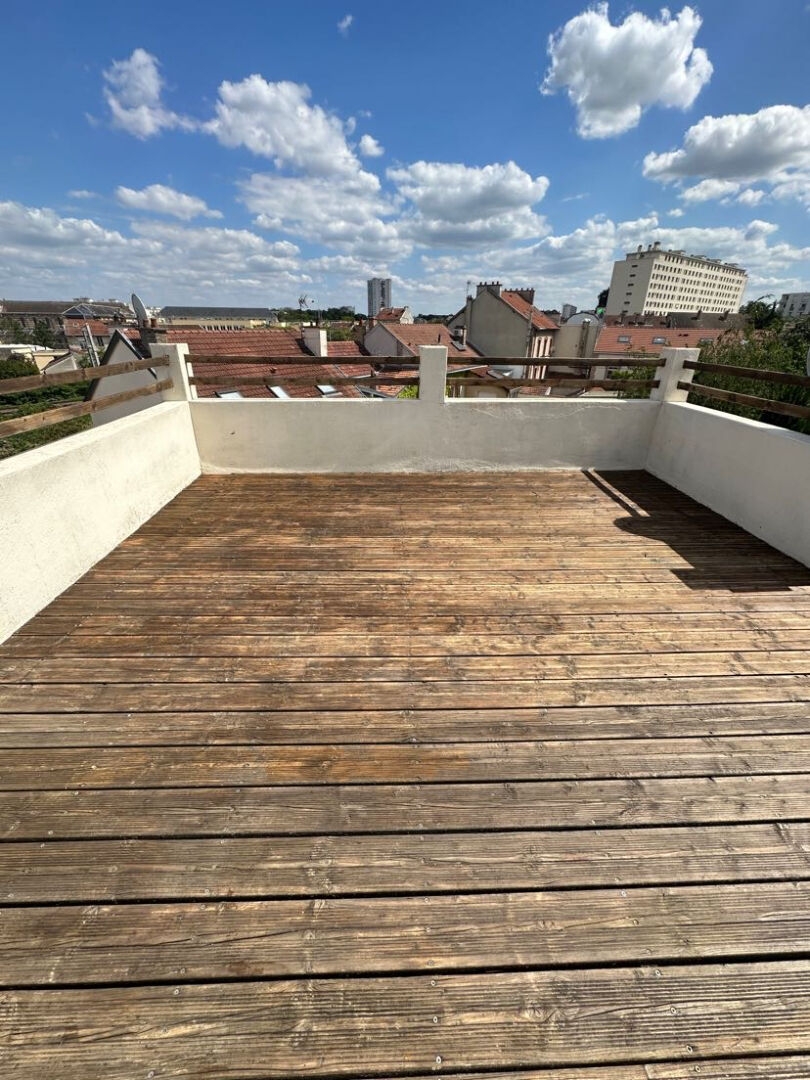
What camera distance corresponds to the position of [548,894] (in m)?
1.42

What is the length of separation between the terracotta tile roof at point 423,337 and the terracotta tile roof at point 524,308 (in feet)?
9.98

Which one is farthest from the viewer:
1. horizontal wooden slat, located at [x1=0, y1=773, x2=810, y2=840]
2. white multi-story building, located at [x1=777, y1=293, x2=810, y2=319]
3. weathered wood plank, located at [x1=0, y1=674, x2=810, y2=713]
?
white multi-story building, located at [x1=777, y1=293, x2=810, y2=319]

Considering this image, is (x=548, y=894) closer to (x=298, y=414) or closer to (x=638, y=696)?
(x=638, y=696)

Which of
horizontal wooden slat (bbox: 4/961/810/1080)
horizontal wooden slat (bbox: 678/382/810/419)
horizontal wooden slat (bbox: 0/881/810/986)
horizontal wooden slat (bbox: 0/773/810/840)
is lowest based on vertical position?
horizontal wooden slat (bbox: 4/961/810/1080)

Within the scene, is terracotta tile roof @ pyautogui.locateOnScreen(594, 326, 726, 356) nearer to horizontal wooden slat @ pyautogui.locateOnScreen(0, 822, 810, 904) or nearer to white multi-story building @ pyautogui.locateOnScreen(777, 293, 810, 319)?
horizontal wooden slat @ pyautogui.locateOnScreen(0, 822, 810, 904)

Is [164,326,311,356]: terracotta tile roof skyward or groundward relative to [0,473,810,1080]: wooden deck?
skyward

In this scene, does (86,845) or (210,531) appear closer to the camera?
(86,845)

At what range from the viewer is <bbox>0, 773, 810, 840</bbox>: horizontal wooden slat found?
1579 mm

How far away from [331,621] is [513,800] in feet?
4.34

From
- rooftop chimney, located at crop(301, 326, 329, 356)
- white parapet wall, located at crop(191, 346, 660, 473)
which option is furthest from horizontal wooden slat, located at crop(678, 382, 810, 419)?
rooftop chimney, located at crop(301, 326, 329, 356)

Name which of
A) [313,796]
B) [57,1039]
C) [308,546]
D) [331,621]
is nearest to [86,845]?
[57,1039]

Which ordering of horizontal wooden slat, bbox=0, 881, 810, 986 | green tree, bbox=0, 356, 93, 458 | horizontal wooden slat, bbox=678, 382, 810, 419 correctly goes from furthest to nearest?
1. green tree, bbox=0, 356, 93, 458
2. horizontal wooden slat, bbox=678, 382, 810, 419
3. horizontal wooden slat, bbox=0, 881, 810, 986

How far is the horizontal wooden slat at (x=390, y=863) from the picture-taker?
4.65 feet

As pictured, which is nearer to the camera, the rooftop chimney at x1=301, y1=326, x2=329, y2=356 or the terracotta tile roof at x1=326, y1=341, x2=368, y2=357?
the rooftop chimney at x1=301, y1=326, x2=329, y2=356
